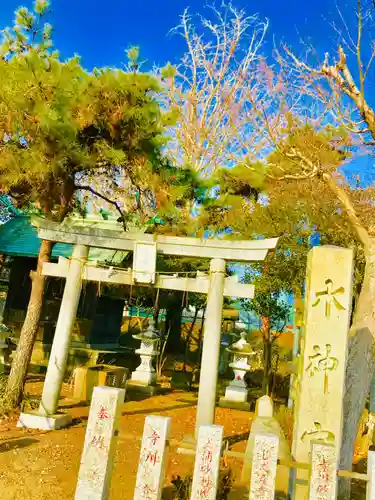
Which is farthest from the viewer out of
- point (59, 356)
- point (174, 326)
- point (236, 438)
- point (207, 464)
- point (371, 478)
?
point (174, 326)

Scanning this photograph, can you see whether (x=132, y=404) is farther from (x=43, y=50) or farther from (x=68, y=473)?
(x=43, y=50)

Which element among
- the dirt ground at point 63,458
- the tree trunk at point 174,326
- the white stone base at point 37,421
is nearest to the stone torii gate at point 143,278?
the white stone base at point 37,421

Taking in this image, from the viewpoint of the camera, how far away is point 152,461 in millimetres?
3504

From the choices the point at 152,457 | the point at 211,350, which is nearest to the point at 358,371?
the point at 211,350

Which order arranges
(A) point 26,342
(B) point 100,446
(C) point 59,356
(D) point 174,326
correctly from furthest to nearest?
(D) point 174,326 < (A) point 26,342 < (C) point 59,356 < (B) point 100,446

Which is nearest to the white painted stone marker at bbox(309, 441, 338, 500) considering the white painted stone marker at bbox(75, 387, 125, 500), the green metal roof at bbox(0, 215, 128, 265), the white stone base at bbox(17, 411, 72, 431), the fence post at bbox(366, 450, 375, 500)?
the fence post at bbox(366, 450, 375, 500)

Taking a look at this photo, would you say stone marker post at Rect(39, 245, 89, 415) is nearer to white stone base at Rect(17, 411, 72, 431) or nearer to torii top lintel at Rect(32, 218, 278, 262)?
white stone base at Rect(17, 411, 72, 431)

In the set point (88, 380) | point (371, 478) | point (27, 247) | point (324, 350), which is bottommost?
point (88, 380)

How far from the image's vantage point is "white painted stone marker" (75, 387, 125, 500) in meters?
3.58

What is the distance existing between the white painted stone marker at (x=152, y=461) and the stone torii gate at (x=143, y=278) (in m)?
3.31

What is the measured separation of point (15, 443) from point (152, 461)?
3475 millimetres

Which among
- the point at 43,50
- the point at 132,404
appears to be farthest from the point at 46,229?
the point at 132,404

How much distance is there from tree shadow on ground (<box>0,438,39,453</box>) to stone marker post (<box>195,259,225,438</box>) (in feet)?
7.71

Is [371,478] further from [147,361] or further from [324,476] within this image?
[147,361]
